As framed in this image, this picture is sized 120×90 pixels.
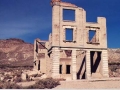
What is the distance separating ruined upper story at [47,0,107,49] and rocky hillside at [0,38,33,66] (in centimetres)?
4353

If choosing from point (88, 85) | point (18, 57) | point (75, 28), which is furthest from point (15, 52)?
point (88, 85)

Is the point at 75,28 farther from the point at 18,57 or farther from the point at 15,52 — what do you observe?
the point at 15,52

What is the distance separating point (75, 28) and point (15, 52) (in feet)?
194

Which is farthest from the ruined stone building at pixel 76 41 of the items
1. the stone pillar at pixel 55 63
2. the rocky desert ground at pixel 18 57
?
the rocky desert ground at pixel 18 57

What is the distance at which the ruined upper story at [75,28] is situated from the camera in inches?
888

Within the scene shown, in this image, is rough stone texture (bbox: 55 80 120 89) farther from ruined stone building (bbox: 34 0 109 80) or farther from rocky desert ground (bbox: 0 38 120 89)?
rocky desert ground (bbox: 0 38 120 89)

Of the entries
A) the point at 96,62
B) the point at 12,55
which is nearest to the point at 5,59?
the point at 12,55

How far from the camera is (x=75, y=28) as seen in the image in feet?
76.3

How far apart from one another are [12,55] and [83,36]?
183 ft

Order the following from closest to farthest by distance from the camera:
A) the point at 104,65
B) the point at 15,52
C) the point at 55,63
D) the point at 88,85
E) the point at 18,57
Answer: the point at 88,85 → the point at 55,63 → the point at 104,65 → the point at 18,57 → the point at 15,52

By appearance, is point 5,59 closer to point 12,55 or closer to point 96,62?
point 12,55

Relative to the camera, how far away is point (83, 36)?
2348 cm

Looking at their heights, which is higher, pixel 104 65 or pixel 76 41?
pixel 76 41

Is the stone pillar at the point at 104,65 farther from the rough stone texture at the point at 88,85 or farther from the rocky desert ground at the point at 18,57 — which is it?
the rocky desert ground at the point at 18,57
